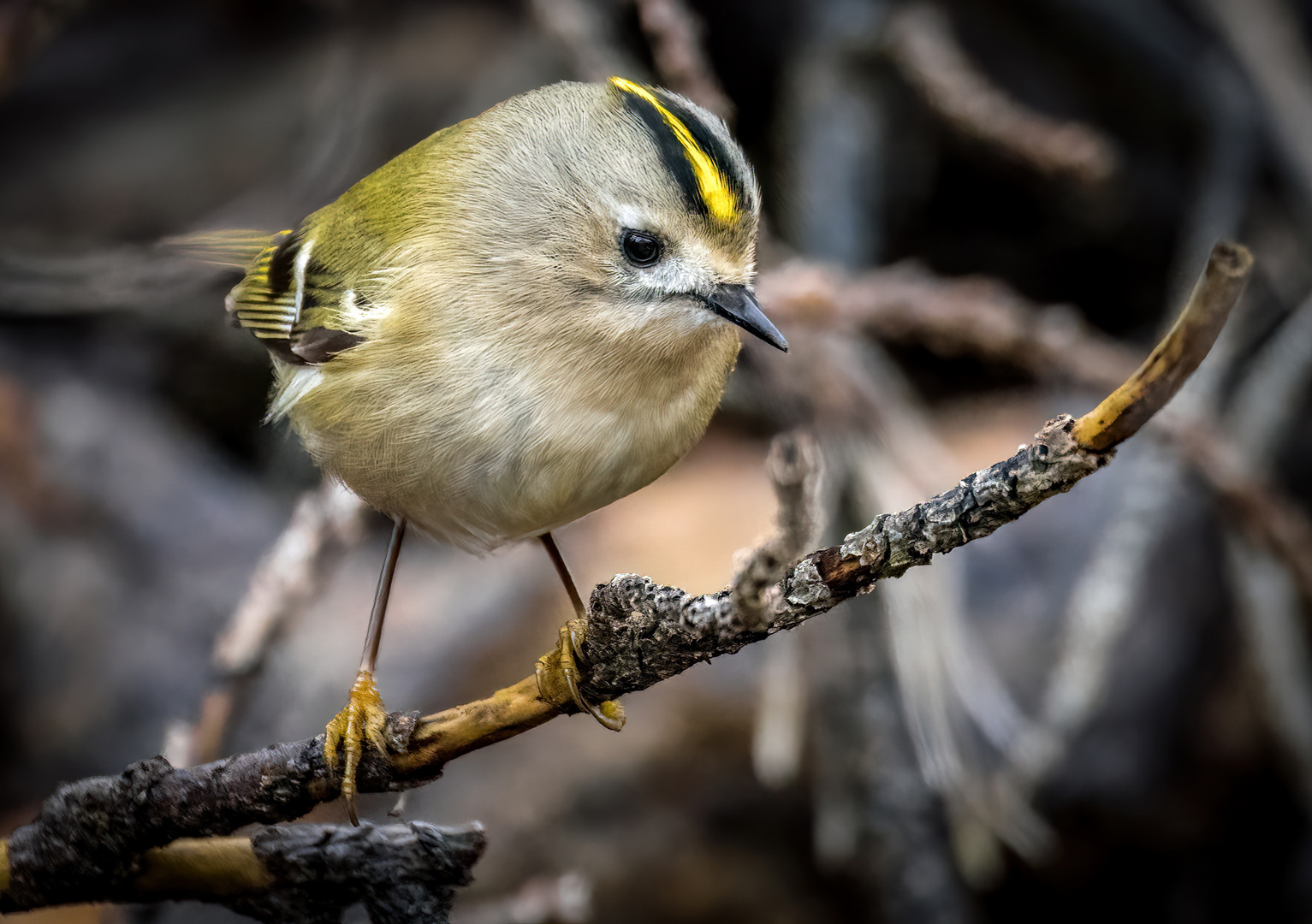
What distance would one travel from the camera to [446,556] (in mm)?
2936

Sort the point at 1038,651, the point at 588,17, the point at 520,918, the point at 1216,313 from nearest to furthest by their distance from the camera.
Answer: the point at 1216,313, the point at 520,918, the point at 1038,651, the point at 588,17

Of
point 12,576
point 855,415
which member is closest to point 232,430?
point 12,576

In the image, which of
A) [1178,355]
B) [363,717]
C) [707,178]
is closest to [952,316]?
[707,178]

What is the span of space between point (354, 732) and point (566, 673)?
0.47 meters

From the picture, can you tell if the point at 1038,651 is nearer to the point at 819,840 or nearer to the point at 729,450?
the point at 819,840

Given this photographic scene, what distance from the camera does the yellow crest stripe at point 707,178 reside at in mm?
A: 1580

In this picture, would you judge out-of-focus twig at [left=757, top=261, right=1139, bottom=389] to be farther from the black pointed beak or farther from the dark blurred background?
the black pointed beak

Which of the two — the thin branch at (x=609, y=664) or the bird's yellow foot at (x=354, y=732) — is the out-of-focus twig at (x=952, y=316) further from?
the thin branch at (x=609, y=664)

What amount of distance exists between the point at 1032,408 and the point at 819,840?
144cm

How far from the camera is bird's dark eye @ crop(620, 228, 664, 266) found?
1593 millimetres

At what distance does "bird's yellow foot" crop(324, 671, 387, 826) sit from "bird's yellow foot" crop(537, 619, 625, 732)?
0.21m

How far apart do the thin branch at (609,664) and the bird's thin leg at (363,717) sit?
29 millimetres

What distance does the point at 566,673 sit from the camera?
1.25m

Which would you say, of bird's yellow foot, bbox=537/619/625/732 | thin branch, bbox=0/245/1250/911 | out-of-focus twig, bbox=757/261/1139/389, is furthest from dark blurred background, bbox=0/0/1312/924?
bird's yellow foot, bbox=537/619/625/732
